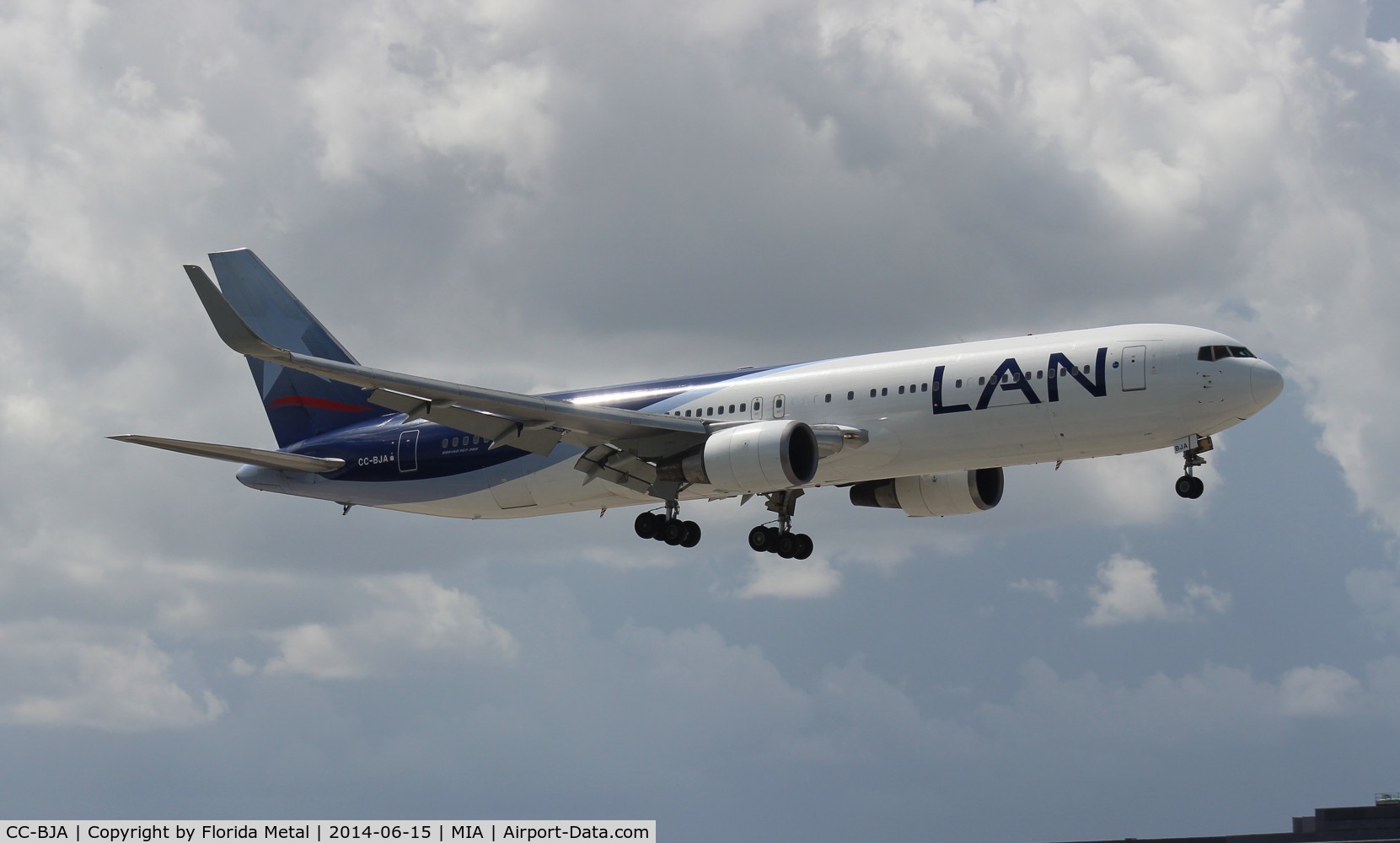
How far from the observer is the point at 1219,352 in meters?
42.1

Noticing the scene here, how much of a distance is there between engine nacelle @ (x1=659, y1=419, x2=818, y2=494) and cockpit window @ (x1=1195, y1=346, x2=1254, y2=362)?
1037cm

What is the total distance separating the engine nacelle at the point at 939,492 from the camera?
171 feet

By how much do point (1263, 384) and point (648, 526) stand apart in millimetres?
18315

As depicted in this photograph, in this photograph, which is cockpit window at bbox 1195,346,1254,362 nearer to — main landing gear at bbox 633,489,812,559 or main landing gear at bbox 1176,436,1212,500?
main landing gear at bbox 1176,436,1212,500

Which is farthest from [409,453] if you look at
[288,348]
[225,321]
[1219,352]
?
[1219,352]

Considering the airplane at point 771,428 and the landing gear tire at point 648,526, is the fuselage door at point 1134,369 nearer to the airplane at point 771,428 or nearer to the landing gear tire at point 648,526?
the airplane at point 771,428

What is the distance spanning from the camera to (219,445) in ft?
165

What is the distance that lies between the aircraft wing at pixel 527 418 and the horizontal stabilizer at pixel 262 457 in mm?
6355

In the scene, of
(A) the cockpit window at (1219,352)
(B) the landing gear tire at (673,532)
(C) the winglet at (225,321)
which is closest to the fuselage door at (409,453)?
(B) the landing gear tire at (673,532)

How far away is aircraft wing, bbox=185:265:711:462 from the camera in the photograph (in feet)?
137

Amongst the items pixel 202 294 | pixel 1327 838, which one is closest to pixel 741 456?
pixel 202 294

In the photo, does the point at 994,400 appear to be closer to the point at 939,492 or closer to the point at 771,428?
the point at 771,428

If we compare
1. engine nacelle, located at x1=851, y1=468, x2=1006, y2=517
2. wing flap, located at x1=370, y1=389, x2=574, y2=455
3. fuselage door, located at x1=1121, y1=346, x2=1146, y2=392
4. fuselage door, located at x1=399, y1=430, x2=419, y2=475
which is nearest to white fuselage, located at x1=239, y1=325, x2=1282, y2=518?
fuselage door, located at x1=1121, y1=346, x2=1146, y2=392
